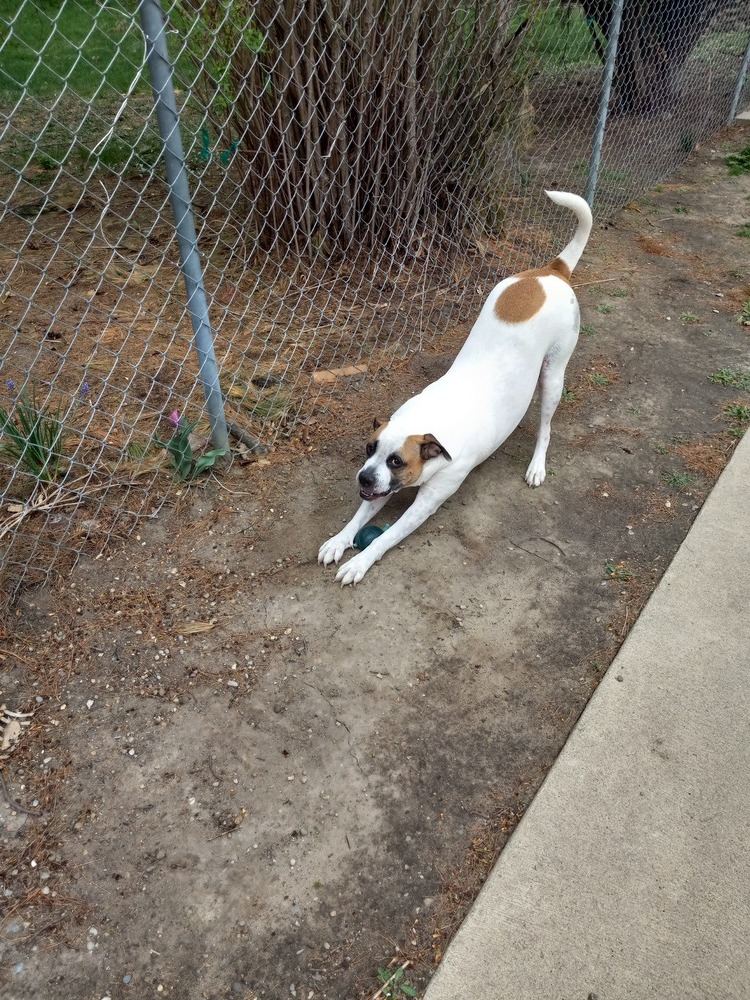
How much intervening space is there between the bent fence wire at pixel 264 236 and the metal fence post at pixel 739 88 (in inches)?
115

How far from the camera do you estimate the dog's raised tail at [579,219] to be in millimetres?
3314

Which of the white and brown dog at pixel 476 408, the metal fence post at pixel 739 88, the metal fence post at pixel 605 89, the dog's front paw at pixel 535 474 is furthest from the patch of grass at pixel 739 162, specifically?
the dog's front paw at pixel 535 474

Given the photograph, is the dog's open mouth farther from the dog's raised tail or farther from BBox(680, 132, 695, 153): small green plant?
BBox(680, 132, 695, 153): small green plant

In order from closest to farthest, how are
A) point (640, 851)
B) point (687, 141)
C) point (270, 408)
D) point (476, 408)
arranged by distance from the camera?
point (640, 851) → point (476, 408) → point (270, 408) → point (687, 141)

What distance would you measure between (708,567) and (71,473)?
263cm

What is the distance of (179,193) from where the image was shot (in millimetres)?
2568

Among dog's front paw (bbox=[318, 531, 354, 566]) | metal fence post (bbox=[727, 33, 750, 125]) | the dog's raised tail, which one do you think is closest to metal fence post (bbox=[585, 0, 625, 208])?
the dog's raised tail

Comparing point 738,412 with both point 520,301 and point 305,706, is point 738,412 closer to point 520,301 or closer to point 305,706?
point 520,301

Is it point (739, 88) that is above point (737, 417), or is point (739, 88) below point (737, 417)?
above

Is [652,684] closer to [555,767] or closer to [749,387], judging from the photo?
[555,767]

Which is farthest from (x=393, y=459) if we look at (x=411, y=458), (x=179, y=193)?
(x=179, y=193)

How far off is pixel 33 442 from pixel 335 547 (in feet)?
4.20

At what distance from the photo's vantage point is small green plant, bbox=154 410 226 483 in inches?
121

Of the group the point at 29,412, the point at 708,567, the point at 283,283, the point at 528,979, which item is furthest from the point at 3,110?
the point at 528,979
